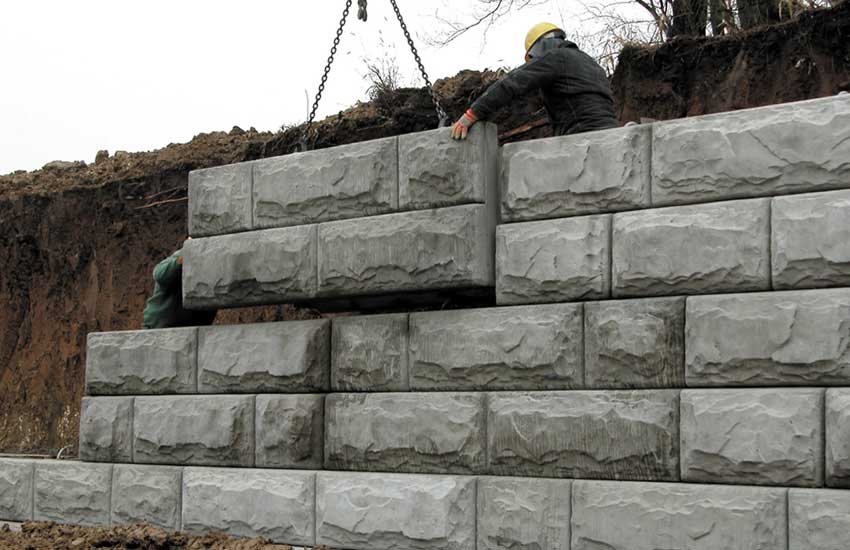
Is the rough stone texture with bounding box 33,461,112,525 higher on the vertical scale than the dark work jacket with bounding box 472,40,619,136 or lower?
lower

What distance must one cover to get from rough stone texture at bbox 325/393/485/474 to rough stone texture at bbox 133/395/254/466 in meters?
0.79

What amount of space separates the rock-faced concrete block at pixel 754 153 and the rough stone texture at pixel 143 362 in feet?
13.7

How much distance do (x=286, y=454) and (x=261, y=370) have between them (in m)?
0.70

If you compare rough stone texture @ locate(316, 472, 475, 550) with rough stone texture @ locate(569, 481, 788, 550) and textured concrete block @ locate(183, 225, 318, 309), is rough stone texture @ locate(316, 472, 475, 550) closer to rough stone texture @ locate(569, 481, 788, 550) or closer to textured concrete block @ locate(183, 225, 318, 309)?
rough stone texture @ locate(569, 481, 788, 550)

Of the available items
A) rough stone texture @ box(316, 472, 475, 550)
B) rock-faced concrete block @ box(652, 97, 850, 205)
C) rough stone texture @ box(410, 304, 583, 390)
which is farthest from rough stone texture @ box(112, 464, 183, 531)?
rock-faced concrete block @ box(652, 97, 850, 205)

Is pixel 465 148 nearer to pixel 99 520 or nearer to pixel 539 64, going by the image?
pixel 539 64

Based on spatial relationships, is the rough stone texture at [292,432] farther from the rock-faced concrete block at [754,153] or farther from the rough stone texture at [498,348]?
the rock-faced concrete block at [754,153]

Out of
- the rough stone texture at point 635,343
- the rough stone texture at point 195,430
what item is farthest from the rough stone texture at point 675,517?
the rough stone texture at point 195,430

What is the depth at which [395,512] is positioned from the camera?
828 centimetres

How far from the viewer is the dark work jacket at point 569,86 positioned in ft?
28.1

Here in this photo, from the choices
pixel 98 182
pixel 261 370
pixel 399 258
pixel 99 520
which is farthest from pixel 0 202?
Result: pixel 399 258

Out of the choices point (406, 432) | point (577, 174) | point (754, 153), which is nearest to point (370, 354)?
point (406, 432)

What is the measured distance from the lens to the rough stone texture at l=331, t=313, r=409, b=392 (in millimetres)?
8578

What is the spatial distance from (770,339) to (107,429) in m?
5.79
